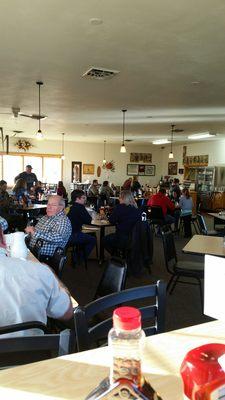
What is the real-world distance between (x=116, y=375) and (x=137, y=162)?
15.6 m

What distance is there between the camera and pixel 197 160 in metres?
13.7

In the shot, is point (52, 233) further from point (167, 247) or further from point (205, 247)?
point (205, 247)

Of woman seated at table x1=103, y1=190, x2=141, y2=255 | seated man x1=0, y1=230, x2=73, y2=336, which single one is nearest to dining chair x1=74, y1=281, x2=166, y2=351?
seated man x1=0, y1=230, x2=73, y2=336

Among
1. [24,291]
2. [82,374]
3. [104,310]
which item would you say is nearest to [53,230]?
[24,291]

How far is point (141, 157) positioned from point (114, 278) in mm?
13966

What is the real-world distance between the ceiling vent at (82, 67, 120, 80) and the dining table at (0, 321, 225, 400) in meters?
3.98

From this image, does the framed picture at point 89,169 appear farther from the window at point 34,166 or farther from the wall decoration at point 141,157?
the wall decoration at point 141,157

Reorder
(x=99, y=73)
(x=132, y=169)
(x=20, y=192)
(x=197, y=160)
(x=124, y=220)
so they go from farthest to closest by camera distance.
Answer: (x=132, y=169)
(x=197, y=160)
(x=20, y=192)
(x=124, y=220)
(x=99, y=73)

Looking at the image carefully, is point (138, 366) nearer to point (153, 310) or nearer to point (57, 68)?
point (153, 310)

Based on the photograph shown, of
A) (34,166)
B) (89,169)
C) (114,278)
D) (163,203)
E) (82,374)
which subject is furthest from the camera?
(89,169)

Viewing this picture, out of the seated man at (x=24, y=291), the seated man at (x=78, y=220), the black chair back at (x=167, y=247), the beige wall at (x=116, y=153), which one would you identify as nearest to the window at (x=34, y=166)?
the beige wall at (x=116, y=153)

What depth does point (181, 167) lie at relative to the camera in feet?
48.9

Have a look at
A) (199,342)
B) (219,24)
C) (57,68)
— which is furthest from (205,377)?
(57,68)

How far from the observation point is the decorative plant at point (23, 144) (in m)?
13.8
